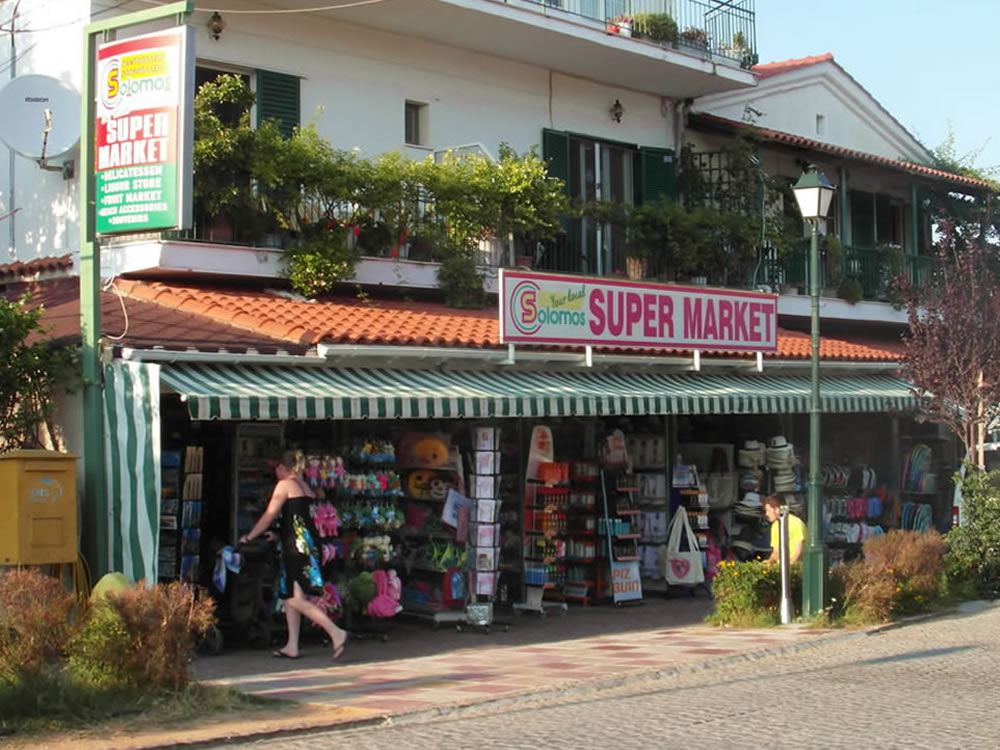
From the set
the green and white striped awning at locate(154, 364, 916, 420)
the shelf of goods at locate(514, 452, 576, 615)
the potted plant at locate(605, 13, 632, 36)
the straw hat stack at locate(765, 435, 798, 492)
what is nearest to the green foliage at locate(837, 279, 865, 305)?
the green and white striped awning at locate(154, 364, 916, 420)

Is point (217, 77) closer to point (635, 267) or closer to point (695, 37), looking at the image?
point (635, 267)

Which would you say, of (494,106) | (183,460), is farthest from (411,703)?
(494,106)

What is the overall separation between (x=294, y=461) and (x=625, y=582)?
5.39 meters

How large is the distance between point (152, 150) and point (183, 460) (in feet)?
10.6

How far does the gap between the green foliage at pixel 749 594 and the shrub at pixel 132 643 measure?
6.50m

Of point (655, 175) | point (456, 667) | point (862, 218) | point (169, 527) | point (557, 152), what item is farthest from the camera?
point (862, 218)

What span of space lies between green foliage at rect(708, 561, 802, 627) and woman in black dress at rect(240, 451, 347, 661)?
428cm

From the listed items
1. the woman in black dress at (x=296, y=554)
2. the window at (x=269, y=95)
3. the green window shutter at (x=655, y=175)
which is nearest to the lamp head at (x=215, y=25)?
the window at (x=269, y=95)

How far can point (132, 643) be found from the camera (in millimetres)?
8734

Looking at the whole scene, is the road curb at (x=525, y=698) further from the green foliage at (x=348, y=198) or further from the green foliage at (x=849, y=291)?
the green foliage at (x=849, y=291)

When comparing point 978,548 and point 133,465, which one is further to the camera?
point 978,548

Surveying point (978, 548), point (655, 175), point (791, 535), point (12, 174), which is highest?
point (655, 175)

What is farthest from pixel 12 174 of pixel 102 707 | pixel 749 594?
pixel 749 594

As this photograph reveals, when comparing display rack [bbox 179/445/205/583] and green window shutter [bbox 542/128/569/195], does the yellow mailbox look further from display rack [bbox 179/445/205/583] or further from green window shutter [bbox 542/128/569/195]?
green window shutter [bbox 542/128/569/195]
